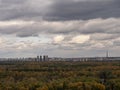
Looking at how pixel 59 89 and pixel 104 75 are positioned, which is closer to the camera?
pixel 59 89

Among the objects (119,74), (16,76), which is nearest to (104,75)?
(119,74)

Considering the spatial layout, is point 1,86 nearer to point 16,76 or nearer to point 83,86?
point 83,86

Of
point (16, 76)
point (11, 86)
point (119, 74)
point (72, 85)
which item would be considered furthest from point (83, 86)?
point (16, 76)

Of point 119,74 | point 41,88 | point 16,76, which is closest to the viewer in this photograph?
point 41,88

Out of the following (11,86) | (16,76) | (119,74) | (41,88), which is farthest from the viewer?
(16,76)

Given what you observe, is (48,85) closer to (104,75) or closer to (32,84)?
(32,84)

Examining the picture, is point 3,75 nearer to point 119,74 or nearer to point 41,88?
point 119,74

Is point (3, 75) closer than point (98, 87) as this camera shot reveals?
No

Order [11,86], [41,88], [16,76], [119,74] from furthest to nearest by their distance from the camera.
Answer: [16,76] → [119,74] → [11,86] → [41,88]
